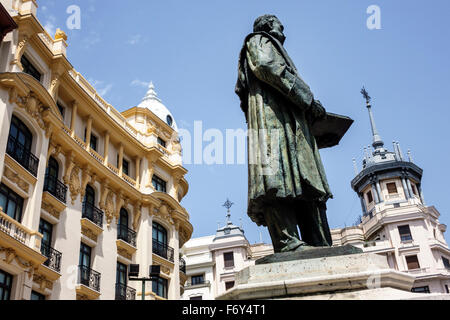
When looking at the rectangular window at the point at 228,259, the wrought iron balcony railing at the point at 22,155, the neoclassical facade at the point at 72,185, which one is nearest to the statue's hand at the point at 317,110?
the neoclassical facade at the point at 72,185

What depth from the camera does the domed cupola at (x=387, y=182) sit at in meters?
48.9

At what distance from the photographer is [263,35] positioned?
17.2ft

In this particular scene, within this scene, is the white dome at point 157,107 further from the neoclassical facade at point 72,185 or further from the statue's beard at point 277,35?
the statue's beard at point 277,35

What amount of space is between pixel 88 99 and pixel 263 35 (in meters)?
20.9

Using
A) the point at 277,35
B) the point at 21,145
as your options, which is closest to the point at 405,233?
the point at 21,145

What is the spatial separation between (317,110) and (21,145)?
16613mm

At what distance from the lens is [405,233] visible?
147 ft

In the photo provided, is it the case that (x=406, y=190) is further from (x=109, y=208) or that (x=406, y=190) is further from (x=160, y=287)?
(x=109, y=208)

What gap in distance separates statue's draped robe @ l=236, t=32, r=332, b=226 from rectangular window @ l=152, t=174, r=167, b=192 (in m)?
24.8

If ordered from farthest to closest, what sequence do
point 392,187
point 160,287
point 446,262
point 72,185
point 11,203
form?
point 392,187, point 446,262, point 160,287, point 72,185, point 11,203

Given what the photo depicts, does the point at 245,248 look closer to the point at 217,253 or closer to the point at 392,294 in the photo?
the point at 217,253

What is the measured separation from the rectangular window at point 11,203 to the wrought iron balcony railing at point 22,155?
128cm

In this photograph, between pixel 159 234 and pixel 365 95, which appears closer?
pixel 159 234
